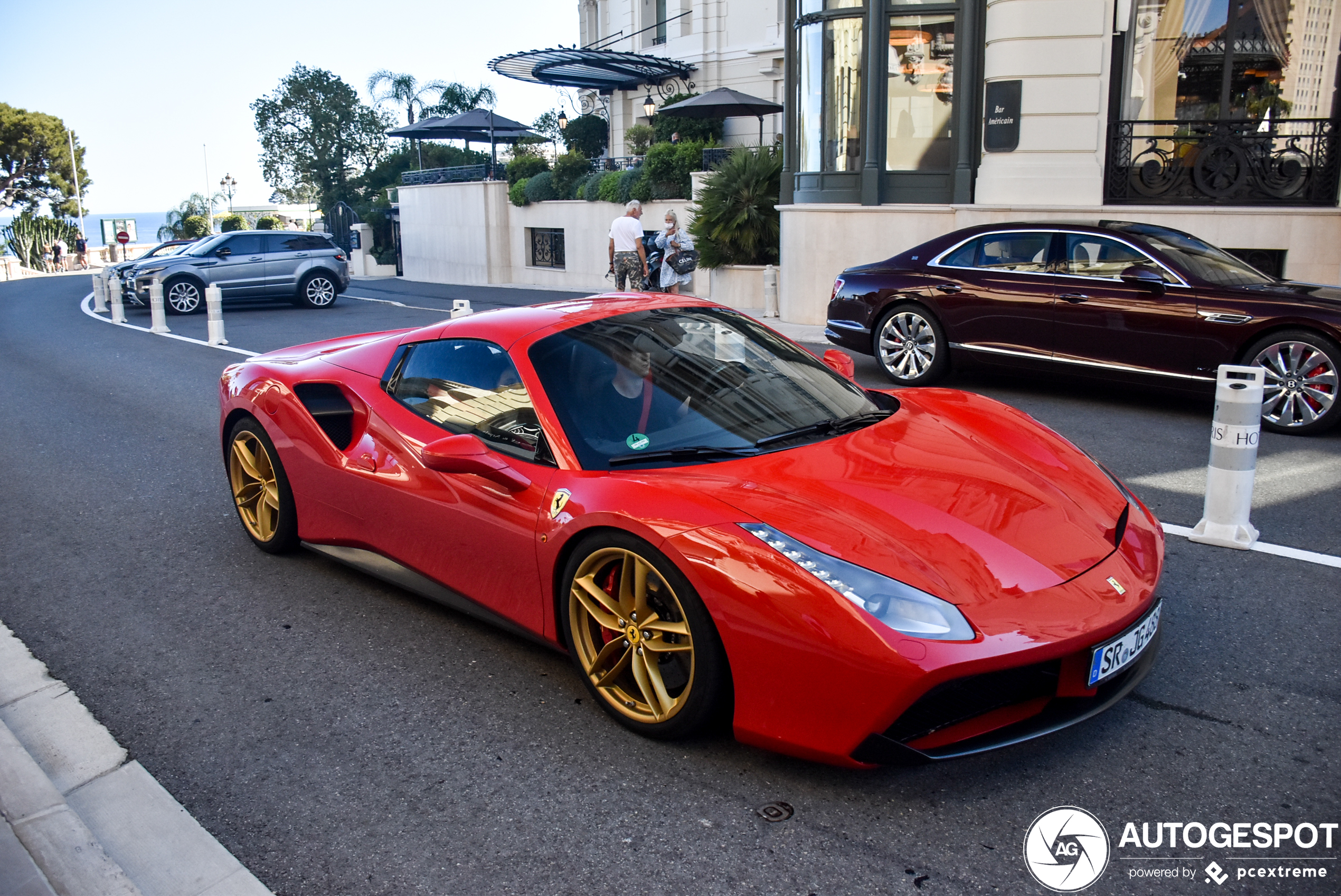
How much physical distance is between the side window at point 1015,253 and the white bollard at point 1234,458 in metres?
4.15

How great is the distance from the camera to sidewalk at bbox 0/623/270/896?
9.30ft

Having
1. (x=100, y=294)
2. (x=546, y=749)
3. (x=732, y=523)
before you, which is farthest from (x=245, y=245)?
(x=732, y=523)

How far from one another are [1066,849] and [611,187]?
24.5 meters

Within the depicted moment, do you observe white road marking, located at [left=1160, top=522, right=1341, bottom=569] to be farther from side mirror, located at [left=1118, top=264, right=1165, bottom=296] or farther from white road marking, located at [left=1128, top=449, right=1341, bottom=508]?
side mirror, located at [left=1118, top=264, right=1165, bottom=296]

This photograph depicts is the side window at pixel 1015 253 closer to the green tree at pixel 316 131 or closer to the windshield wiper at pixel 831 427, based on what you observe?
the windshield wiper at pixel 831 427

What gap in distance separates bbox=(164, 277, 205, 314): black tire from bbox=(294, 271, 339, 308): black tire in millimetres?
1785

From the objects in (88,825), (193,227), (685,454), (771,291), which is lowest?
(88,825)

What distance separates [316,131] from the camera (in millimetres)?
55312

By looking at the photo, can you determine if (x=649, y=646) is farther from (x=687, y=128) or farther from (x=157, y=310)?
(x=687, y=128)

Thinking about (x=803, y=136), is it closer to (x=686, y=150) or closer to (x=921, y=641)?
(x=686, y=150)

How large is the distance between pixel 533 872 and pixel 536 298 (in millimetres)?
22473

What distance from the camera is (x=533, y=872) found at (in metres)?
2.83

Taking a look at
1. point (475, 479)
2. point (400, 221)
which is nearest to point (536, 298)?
point (400, 221)

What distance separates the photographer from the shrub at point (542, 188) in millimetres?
29062
